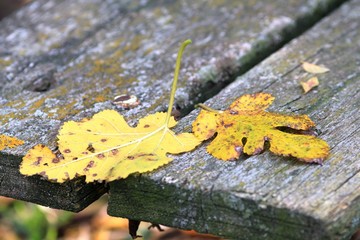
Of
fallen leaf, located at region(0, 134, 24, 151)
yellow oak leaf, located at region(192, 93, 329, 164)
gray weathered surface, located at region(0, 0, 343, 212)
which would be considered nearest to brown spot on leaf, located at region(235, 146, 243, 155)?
yellow oak leaf, located at region(192, 93, 329, 164)

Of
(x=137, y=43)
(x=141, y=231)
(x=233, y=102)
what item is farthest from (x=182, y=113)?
(x=141, y=231)

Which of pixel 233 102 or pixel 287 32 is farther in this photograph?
pixel 287 32

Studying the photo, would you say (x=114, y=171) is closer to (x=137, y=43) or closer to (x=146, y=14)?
(x=137, y=43)

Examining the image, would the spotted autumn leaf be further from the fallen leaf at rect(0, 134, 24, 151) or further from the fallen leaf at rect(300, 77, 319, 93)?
the fallen leaf at rect(300, 77, 319, 93)

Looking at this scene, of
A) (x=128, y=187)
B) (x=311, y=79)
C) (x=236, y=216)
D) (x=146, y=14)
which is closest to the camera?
(x=236, y=216)

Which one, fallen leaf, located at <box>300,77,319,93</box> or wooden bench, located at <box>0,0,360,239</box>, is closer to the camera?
wooden bench, located at <box>0,0,360,239</box>

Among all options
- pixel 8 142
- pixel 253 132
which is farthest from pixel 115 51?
pixel 253 132

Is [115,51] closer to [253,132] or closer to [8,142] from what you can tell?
[8,142]
